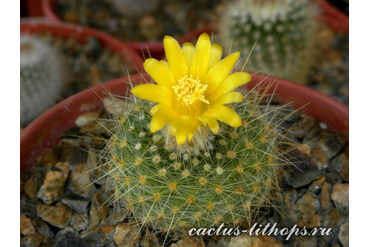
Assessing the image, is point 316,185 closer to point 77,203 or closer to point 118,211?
point 118,211

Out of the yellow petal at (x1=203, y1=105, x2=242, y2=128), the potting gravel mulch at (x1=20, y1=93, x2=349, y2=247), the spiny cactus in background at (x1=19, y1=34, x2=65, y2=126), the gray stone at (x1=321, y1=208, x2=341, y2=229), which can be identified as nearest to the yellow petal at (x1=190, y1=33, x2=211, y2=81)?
the yellow petal at (x1=203, y1=105, x2=242, y2=128)

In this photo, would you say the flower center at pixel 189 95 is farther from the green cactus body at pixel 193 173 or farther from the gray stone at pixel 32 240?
the gray stone at pixel 32 240

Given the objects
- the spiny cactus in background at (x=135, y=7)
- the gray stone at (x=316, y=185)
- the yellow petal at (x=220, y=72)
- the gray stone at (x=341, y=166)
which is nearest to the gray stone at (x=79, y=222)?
the yellow petal at (x=220, y=72)

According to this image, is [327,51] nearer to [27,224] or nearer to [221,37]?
[221,37]

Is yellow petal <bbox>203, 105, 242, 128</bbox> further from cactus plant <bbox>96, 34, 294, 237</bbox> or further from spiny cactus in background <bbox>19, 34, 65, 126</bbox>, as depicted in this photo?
spiny cactus in background <bbox>19, 34, 65, 126</bbox>

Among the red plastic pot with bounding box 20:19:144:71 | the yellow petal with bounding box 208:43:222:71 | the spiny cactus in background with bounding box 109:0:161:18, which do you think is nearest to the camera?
the yellow petal with bounding box 208:43:222:71

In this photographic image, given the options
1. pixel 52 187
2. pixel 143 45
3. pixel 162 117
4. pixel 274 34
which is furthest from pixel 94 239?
pixel 143 45

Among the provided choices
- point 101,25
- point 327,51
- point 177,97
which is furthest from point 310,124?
point 101,25
